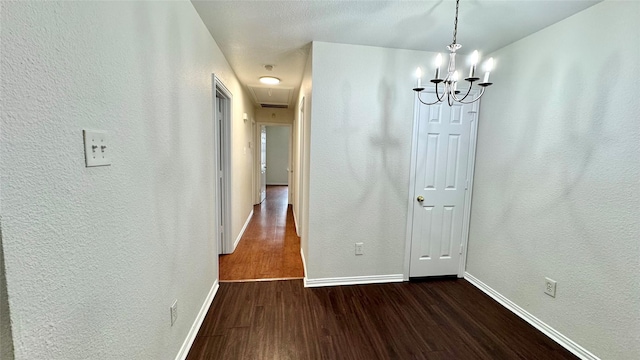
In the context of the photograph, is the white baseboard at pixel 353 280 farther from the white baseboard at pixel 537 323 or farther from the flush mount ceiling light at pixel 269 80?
the flush mount ceiling light at pixel 269 80

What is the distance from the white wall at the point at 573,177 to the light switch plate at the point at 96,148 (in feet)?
8.88

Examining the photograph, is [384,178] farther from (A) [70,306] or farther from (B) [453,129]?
(A) [70,306]

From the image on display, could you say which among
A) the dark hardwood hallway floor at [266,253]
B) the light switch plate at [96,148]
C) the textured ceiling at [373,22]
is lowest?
the dark hardwood hallway floor at [266,253]

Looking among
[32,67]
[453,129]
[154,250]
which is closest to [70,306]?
[154,250]

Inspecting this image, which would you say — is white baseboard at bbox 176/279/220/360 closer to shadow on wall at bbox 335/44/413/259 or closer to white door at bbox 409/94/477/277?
shadow on wall at bbox 335/44/413/259

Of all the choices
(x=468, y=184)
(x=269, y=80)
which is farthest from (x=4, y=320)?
(x=269, y=80)

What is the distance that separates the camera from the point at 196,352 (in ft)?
5.66

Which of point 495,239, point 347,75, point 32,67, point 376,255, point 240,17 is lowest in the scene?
point 376,255

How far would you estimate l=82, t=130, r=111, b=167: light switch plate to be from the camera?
2.76 ft

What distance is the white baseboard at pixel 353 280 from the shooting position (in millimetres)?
2567

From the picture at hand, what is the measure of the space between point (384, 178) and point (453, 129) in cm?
89

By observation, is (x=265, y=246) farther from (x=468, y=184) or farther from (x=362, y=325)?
(x=468, y=184)

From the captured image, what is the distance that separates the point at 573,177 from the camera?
1.83 meters

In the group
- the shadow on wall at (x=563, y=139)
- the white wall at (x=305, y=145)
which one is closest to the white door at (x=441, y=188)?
the shadow on wall at (x=563, y=139)
